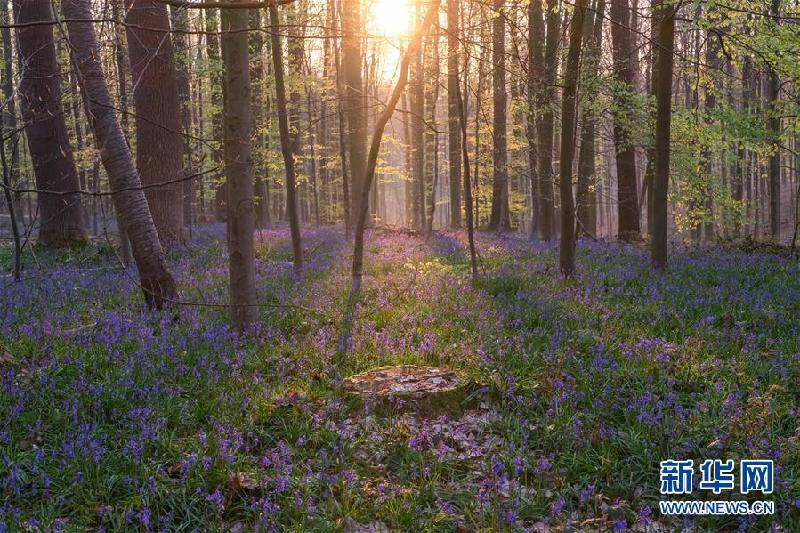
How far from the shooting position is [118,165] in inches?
293

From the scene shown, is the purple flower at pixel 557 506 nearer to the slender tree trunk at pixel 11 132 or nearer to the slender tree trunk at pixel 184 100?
the slender tree trunk at pixel 11 132

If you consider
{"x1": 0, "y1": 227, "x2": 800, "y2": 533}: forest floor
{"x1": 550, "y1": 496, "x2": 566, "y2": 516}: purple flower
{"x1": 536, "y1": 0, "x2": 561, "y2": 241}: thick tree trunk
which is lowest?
{"x1": 550, "y1": 496, "x2": 566, "y2": 516}: purple flower

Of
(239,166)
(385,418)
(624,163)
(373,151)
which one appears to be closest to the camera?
(385,418)

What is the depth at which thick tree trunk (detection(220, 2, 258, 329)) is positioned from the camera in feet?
21.0

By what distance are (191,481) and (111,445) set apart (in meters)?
0.92

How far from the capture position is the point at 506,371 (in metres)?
5.54

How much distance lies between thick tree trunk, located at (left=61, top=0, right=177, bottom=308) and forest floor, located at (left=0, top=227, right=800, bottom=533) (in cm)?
64

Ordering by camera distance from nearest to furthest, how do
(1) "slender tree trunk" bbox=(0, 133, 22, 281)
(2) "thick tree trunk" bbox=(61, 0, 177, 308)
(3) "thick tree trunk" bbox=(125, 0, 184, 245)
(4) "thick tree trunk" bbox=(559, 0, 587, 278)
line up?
(1) "slender tree trunk" bbox=(0, 133, 22, 281) < (2) "thick tree trunk" bbox=(61, 0, 177, 308) < (4) "thick tree trunk" bbox=(559, 0, 587, 278) < (3) "thick tree trunk" bbox=(125, 0, 184, 245)

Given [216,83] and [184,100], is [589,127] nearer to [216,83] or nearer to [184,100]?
[216,83]

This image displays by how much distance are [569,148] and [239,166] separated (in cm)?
643

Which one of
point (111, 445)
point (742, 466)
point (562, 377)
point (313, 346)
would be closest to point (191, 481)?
point (111, 445)

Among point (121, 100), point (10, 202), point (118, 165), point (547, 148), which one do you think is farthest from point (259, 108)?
point (10, 202)

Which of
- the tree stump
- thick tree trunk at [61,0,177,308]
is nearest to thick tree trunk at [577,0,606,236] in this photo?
→ the tree stump

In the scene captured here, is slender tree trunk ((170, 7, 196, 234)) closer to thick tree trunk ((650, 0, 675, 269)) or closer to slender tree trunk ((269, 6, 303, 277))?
slender tree trunk ((269, 6, 303, 277))
